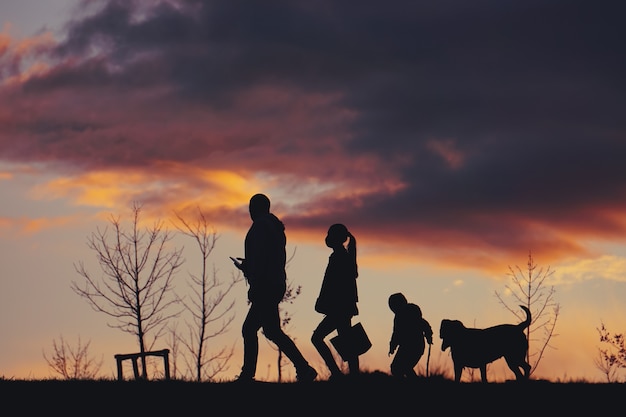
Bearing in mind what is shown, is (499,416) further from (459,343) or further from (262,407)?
(459,343)

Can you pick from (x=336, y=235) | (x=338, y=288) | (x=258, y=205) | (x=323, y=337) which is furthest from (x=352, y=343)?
(x=258, y=205)

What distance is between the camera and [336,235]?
1532 centimetres

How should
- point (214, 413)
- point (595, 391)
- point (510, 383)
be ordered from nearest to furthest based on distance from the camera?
1. point (214, 413)
2. point (595, 391)
3. point (510, 383)

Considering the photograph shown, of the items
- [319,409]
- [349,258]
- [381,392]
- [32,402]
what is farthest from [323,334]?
[32,402]

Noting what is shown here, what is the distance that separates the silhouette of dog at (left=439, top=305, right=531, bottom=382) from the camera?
55.4ft

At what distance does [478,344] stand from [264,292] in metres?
4.92

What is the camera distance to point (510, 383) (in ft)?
48.9

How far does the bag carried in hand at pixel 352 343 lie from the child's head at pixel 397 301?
84 cm

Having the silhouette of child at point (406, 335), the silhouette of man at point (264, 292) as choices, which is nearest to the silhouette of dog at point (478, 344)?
the silhouette of child at point (406, 335)

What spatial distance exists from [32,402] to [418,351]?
6514 mm

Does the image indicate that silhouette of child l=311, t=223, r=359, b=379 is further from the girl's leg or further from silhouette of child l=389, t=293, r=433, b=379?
silhouette of child l=389, t=293, r=433, b=379

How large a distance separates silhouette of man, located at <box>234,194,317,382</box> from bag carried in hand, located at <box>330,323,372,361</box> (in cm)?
138

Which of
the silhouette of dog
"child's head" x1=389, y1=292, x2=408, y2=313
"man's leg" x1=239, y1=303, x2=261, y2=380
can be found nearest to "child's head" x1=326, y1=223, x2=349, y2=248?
"child's head" x1=389, y1=292, x2=408, y2=313

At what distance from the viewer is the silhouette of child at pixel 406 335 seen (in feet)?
52.7
